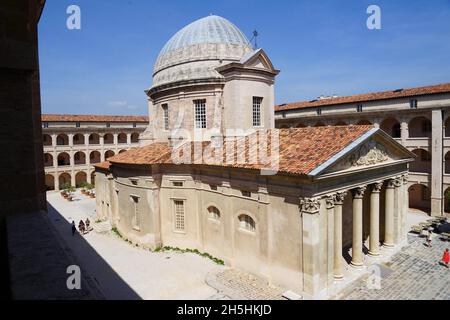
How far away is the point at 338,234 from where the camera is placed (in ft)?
56.0

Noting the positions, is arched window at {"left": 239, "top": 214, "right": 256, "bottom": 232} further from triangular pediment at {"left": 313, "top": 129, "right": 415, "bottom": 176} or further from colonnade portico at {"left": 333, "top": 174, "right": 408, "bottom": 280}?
triangular pediment at {"left": 313, "top": 129, "right": 415, "bottom": 176}

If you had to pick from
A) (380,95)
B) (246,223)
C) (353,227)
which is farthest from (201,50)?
(380,95)

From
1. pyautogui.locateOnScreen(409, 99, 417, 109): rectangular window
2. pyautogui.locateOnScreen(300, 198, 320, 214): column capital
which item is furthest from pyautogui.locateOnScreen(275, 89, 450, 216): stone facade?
pyautogui.locateOnScreen(300, 198, 320, 214): column capital

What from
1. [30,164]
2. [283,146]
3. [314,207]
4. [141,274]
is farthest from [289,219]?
[30,164]

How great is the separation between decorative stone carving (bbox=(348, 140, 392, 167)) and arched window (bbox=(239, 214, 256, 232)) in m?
6.82

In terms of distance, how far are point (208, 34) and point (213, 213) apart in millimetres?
15547

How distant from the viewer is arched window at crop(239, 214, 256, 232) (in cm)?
1912

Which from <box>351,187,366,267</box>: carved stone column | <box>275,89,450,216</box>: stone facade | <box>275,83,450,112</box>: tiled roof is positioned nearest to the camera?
<box>351,187,366,267</box>: carved stone column

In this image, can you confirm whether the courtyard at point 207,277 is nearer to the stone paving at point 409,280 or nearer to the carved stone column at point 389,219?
the stone paving at point 409,280

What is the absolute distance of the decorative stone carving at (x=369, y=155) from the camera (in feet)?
56.9

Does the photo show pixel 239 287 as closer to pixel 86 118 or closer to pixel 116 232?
pixel 116 232

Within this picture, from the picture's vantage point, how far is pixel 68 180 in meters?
61.9
